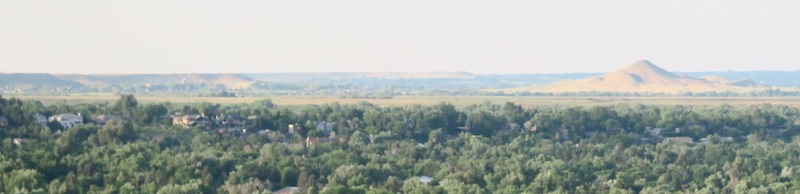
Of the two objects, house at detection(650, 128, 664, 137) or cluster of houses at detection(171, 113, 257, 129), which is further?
house at detection(650, 128, 664, 137)

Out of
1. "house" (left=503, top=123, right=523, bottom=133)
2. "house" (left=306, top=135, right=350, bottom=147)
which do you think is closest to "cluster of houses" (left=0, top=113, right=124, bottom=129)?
"house" (left=306, top=135, right=350, bottom=147)

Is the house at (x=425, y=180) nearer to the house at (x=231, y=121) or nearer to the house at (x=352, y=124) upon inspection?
the house at (x=231, y=121)

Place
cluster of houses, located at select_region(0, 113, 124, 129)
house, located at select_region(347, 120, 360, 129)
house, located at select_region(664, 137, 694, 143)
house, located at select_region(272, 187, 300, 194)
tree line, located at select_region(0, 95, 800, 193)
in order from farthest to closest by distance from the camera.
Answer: house, located at select_region(347, 120, 360, 129), house, located at select_region(664, 137, 694, 143), cluster of houses, located at select_region(0, 113, 124, 129), tree line, located at select_region(0, 95, 800, 193), house, located at select_region(272, 187, 300, 194)

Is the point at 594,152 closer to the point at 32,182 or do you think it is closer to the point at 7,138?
the point at 7,138

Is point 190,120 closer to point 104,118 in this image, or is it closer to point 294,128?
point 104,118

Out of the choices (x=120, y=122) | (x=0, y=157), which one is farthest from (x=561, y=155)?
(x=0, y=157)

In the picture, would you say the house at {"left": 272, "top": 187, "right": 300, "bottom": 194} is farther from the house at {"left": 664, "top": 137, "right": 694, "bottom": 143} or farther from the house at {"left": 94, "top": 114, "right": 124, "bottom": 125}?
the house at {"left": 664, "top": 137, "right": 694, "bottom": 143}
